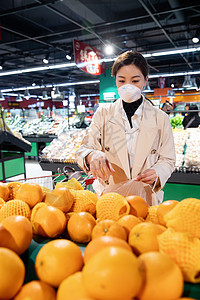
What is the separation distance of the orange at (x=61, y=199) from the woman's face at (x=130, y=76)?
0.96 meters

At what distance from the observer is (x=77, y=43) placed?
7.51 meters

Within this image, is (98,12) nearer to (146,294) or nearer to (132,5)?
(132,5)

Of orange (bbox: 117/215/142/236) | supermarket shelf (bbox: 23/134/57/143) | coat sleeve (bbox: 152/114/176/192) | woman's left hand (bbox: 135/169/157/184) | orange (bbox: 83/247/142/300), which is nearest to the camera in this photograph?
orange (bbox: 83/247/142/300)

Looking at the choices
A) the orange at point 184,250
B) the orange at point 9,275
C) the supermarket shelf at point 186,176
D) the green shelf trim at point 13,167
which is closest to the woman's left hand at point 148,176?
the orange at point 184,250

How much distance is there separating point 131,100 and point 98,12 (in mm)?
7940

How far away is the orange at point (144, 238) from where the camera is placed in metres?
0.83

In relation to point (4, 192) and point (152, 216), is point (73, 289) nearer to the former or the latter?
point (152, 216)

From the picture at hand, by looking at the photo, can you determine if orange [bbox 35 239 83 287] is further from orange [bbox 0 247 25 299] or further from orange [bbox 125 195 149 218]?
orange [bbox 125 195 149 218]

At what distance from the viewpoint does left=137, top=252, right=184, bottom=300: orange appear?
629 mm

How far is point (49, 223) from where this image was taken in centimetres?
102

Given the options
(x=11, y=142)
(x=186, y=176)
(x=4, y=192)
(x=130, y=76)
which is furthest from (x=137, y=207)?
(x=11, y=142)

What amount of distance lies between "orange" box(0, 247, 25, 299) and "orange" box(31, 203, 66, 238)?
0.92 feet

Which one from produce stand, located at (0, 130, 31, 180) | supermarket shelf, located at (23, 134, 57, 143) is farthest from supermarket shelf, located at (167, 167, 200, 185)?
supermarket shelf, located at (23, 134, 57, 143)

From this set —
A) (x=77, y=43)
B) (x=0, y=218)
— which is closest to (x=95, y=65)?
(x=77, y=43)
